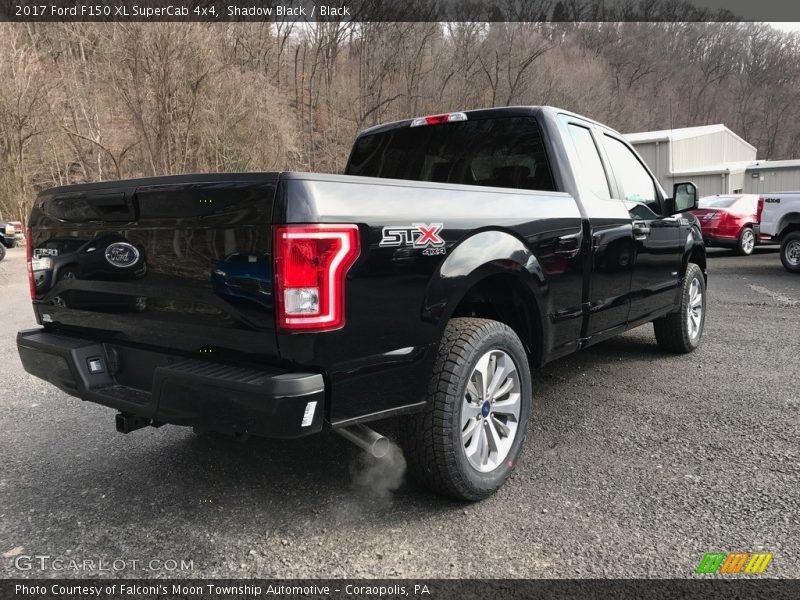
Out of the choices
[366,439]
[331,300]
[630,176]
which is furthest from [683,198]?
[331,300]

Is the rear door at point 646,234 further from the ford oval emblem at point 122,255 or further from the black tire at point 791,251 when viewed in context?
the black tire at point 791,251

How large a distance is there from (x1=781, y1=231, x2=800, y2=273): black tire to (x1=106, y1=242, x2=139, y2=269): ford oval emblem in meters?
11.9

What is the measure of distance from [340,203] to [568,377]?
3195 mm

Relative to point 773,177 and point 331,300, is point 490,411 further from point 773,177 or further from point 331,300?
point 773,177

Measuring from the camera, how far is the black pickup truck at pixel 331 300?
6.91 feet

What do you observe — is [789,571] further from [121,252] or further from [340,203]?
[121,252]

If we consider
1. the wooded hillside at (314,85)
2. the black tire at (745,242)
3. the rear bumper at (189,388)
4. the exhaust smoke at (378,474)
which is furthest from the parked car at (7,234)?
the black tire at (745,242)

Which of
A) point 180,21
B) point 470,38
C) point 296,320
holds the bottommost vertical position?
point 296,320

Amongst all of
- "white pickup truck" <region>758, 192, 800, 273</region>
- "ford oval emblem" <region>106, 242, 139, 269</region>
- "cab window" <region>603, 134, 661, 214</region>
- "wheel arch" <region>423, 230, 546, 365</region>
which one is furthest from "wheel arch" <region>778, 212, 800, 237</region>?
"ford oval emblem" <region>106, 242, 139, 269</region>

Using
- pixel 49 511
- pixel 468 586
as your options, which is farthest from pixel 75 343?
pixel 468 586

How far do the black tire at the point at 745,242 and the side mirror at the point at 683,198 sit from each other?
36.0ft

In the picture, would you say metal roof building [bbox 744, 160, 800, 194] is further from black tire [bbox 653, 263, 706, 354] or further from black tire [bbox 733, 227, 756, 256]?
black tire [bbox 653, 263, 706, 354]

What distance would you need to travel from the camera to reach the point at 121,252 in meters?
2.54

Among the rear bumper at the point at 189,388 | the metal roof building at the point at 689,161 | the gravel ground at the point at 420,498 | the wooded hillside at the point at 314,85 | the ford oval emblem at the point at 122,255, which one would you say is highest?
the wooded hillside at the point at 314,85
